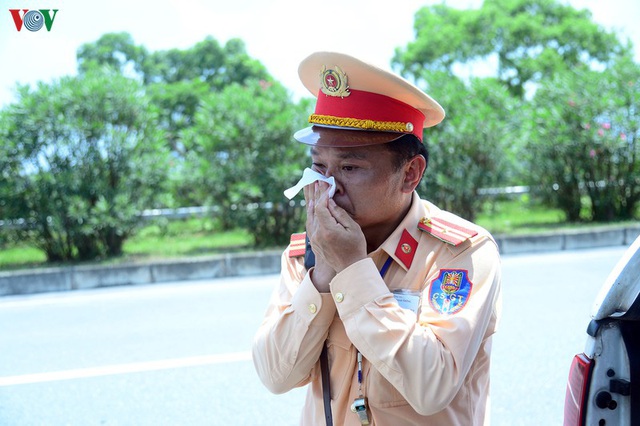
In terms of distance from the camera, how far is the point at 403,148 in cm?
174

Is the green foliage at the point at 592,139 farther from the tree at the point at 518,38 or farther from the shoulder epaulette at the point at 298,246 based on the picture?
the tree at the point at 518,38

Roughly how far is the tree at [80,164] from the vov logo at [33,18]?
223 cm

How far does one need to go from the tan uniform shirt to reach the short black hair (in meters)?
0.15

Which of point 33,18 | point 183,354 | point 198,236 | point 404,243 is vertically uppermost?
point 33,18

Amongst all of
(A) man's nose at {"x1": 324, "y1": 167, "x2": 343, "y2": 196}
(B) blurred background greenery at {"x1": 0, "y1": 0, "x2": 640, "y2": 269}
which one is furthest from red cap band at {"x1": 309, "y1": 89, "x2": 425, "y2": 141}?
(B) blurred background greenery at {"x1": 0, "y1": 0, "x2": 640, "y2": 269}

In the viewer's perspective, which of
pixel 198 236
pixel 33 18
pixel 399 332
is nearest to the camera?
pixel 399 332

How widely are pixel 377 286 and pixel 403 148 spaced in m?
0.39

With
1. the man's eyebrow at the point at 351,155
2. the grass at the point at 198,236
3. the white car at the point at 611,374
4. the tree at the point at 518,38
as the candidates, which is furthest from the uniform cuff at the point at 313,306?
the tree at the point at 518,38

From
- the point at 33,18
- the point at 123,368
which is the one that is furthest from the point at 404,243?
the point at 33,18

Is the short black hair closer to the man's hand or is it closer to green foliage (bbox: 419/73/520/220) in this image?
the man's hand

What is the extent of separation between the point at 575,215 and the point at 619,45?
16.1 meters

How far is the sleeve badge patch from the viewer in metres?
1.57

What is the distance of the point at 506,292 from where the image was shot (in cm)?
672

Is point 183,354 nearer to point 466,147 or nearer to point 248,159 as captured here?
point 248,159
